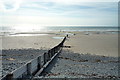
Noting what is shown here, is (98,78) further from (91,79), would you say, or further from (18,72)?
(18,72)

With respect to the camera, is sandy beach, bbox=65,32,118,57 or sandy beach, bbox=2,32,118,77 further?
sandy beach, bbox=65,32,118,57

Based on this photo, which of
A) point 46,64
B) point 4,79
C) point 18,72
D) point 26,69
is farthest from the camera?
point 46,64

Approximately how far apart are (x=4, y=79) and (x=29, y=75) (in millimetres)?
3218

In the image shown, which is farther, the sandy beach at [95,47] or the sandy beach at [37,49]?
the sandy beach at [95,47]

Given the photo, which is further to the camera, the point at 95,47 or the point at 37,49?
the point at 95,47

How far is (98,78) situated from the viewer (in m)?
10.8

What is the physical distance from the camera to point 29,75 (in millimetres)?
10469

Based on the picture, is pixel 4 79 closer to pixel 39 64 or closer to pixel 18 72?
pixel 18 72

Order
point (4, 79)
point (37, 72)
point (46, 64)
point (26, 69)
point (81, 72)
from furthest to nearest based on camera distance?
1. point (46, 64)
2. point (81, 72)
3. point (37, 72)
4. point (26, 69)
5. point (4, 79)

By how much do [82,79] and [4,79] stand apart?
4.45 metres

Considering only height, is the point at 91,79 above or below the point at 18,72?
below

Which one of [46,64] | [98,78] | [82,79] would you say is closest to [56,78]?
[82,79]

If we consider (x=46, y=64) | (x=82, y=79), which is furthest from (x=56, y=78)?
(x=46, y=64)

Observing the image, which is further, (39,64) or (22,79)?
(39,64)
